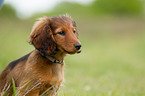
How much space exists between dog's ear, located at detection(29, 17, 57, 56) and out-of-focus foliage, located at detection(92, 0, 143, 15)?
3199 cm

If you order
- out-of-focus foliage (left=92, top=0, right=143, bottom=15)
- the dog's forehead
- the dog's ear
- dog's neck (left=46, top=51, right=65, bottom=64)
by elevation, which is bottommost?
out-of-focus foliage (left=92, top=0, right=143, bottom=15)

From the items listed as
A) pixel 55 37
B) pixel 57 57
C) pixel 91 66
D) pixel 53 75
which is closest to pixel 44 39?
pixel 55 37

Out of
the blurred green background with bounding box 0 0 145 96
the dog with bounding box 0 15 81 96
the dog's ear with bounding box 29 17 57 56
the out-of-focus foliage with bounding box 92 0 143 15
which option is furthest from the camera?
the out-of-focus foliage with bounding box 92 0 143 15

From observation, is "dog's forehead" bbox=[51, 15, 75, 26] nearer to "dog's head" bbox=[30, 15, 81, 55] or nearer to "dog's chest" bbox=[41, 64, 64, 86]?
"dog's head" bbox=[30, 15, 81, 55]

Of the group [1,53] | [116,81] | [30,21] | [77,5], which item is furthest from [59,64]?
[77,5]

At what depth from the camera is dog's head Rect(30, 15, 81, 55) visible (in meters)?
3.16

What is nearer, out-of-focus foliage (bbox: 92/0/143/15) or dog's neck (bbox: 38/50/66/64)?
dog's neck (bbox: 38/50/66/64)

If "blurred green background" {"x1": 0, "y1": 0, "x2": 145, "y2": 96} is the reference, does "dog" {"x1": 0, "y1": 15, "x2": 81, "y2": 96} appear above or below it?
above

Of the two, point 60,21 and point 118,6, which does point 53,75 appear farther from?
point 118,6

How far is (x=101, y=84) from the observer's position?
17.9 ft

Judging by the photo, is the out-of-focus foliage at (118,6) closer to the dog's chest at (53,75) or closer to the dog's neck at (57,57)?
the dog's neck at (57,57)

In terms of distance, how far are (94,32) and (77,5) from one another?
1182 cm

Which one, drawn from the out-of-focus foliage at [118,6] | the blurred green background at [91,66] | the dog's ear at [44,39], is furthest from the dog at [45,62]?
the out-of-focus foliage at [118,6]

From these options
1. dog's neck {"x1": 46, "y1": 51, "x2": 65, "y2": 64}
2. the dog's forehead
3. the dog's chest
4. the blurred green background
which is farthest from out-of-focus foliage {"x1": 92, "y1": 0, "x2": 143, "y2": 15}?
the dog's chest
